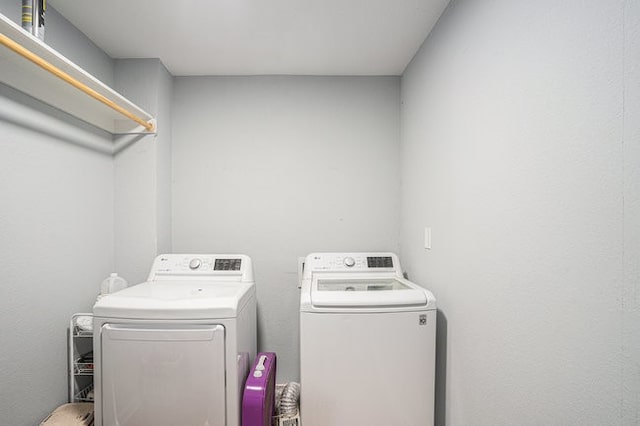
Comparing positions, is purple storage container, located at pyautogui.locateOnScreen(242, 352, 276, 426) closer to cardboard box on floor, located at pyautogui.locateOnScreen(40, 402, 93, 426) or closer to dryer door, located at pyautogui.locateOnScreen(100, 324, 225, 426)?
dryer door, located at pyautogui.locateOnScreen(100, 324, 225, 426)

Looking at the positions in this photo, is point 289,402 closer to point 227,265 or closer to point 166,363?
point 166,363

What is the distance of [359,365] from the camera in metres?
1.37

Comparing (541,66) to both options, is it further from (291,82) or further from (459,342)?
(291,82)

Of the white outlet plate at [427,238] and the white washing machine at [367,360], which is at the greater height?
the white outlet plate at [427,238]

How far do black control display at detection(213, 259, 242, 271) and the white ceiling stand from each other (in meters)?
1.29

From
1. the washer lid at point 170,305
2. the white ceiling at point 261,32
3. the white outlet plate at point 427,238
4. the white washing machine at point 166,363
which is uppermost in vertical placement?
the white ceiling at point 261,32

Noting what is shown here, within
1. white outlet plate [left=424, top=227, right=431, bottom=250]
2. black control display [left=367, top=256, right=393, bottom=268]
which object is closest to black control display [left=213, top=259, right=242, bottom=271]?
black control display [left=367, top=256, right=393, bottom=268]

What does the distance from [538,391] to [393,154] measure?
1.62m

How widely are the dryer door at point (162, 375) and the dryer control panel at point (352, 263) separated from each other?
2.46ft

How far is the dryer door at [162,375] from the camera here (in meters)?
1.28

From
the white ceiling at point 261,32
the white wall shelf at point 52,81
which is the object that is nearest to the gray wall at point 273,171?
the white ceiling at point 261,32

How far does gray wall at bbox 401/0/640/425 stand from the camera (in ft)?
2.16

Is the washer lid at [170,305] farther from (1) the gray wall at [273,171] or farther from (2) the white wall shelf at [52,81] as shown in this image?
(2) the white wall shelf at [52,81]

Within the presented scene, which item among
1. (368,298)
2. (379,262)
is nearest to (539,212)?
(368,298)
